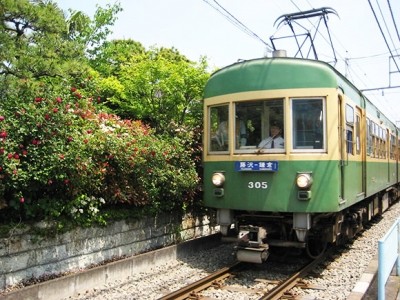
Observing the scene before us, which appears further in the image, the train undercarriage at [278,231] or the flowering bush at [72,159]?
the train undercarriage at [278,231]

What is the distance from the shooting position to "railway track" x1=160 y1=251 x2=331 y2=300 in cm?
536

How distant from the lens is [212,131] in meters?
7.18

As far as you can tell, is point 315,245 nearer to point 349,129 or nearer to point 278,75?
point 349,129

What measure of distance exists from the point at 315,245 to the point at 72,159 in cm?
455

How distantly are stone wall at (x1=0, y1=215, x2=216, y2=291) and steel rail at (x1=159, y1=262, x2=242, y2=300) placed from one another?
1423 mm

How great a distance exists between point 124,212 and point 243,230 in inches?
72.5

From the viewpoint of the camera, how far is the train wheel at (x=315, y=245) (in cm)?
703

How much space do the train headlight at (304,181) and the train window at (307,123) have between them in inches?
17.2

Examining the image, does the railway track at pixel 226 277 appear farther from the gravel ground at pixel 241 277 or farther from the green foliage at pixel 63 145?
the green foliage at pixel 63 145

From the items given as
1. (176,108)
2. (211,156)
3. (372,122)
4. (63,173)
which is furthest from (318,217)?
(176,108)

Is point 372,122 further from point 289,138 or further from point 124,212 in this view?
point 124,212

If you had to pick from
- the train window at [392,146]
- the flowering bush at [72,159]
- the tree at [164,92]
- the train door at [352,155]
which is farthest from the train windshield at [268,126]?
the train window at [392,146]

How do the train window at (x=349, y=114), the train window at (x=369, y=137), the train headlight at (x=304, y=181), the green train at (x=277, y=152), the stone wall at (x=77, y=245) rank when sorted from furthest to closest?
1. the train window at (x=369, y=137)
2. the train window at (x=349, y=114)
3. the green train at (x=277, y=152)
4. the train headlight at (x=304, y=181)
5. the stone wall at (x=77, y=245)

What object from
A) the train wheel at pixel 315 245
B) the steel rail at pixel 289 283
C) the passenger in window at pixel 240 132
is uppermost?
the passenger in window at pixel 240 132
